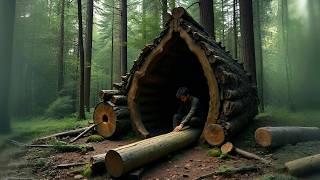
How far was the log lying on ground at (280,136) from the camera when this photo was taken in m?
6.36

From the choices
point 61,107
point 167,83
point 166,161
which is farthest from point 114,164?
point 61,107

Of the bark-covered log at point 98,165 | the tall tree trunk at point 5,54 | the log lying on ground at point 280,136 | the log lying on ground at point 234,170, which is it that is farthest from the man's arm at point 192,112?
the tall tree trunk at point 5,54

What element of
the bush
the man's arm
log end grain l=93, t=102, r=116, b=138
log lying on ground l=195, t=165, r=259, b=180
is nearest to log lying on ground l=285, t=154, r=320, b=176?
log lying on ground l=195, t=165, r=259, b=180

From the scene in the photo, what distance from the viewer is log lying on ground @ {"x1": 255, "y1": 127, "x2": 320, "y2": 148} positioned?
20.9 feet

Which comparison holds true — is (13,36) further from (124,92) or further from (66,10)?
(66,10)

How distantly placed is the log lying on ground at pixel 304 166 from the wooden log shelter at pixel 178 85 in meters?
1.86

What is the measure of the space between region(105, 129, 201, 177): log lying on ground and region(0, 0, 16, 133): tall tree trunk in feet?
5.63

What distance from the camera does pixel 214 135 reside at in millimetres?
6980

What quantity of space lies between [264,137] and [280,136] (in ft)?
1.24

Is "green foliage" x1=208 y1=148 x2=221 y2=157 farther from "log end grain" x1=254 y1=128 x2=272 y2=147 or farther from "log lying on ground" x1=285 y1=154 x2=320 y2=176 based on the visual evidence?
"log lying on ground" x1=285 y1=154 x2=320 y2=176

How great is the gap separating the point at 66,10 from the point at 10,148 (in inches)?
593

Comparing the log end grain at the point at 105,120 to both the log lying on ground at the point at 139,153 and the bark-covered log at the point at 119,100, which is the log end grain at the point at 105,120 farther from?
the log lying on ground at the point at 139,153

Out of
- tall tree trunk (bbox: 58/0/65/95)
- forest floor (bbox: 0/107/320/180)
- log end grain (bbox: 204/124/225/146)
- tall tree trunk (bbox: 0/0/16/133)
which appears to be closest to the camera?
tall tree trunk (bbox: 0/0/16/133)

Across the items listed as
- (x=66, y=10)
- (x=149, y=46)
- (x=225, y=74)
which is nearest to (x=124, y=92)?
(x=149, y=46)
